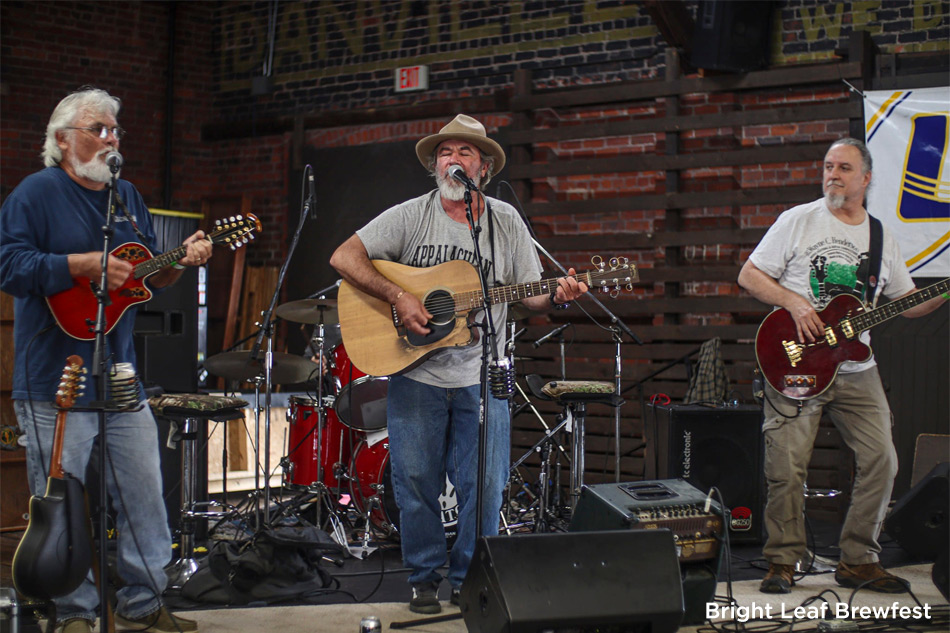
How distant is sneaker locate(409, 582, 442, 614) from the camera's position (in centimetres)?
410

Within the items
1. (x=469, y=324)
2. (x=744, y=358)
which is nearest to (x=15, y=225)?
(x=469, y=324)

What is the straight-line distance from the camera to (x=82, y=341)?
362 cm

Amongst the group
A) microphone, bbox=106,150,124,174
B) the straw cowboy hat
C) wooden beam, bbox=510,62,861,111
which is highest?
wooden beam, bbox=510,62,861,111

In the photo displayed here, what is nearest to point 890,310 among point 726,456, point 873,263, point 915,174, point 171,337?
point 873,263

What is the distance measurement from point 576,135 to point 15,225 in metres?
5.27

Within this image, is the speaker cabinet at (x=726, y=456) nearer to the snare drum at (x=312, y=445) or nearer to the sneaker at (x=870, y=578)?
the sneaker at (x=870, y=578)

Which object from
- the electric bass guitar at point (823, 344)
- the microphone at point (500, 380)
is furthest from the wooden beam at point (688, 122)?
the microphone at point (500, 380)

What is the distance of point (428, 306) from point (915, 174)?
4.22 meters

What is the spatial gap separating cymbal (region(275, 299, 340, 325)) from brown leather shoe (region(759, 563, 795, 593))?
2892 mm

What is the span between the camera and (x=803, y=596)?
439cm

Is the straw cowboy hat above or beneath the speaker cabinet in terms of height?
above

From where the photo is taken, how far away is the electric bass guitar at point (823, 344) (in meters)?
4.42

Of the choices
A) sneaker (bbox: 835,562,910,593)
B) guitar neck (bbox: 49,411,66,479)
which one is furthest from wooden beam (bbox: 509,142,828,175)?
guitar neck (bbox: 49,411,66,479)

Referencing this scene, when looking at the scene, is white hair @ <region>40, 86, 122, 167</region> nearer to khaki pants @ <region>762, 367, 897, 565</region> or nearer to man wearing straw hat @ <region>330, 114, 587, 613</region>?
man wearing straw hat @ <region>330, 114, 587, 613</region>
